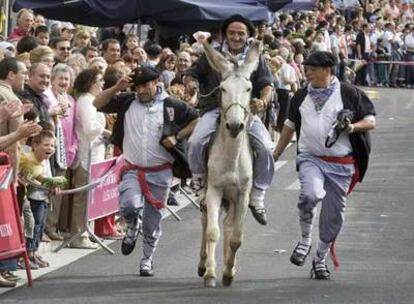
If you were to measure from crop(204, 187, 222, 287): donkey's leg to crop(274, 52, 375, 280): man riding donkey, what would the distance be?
0.77 metres

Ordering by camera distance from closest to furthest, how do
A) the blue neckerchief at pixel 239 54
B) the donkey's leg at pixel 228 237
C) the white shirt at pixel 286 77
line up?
the donkey's leg at pixel 228 237, the blue neckerchief at pixel 239 54, the white shirt at pixel 286 77

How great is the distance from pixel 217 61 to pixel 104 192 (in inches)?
152

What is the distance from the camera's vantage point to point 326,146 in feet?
46.2

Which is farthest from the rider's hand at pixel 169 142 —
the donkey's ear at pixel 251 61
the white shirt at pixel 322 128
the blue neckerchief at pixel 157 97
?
the white shirt at pixel 322 128

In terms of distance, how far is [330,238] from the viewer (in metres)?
14.2

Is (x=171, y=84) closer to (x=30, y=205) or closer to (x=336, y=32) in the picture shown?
(x=30, y=205)

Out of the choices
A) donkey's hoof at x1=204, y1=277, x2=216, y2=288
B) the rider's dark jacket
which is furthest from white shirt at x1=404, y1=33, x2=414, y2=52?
donkey's hoof at x1=204, y1=277, x2=216, y2=288

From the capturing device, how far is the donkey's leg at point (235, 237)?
13.6m

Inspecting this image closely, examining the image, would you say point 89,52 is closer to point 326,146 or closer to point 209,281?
point 326,146

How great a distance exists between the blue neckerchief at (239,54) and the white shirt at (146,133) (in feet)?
2.43

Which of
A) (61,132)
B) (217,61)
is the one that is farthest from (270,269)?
(61,132)

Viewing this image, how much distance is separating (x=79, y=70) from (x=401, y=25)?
3647 cm

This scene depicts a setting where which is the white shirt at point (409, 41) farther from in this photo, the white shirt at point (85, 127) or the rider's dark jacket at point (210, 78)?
the rider's dark jacket at point (210, 78)

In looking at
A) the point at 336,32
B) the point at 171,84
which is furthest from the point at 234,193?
the point at 336,32
